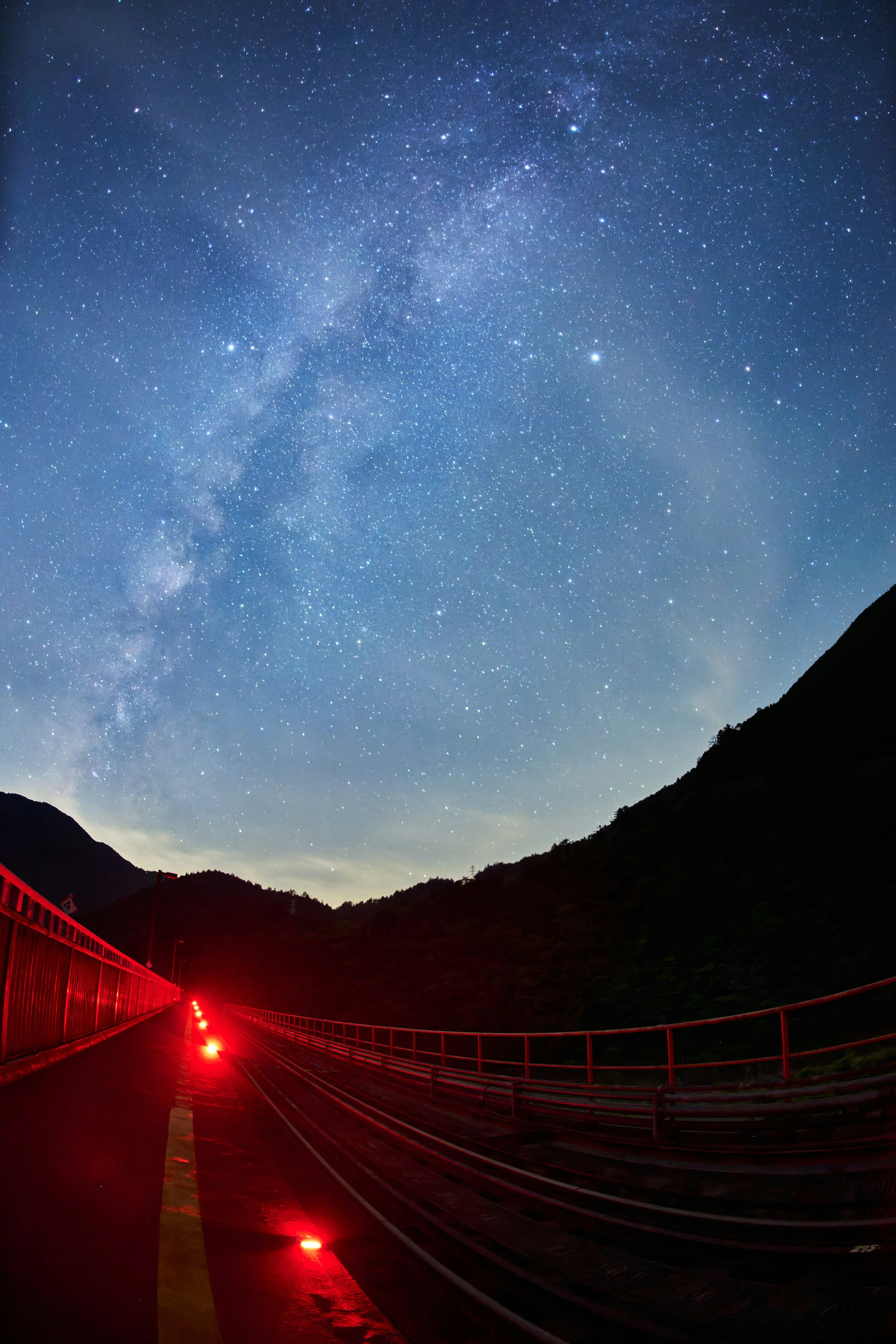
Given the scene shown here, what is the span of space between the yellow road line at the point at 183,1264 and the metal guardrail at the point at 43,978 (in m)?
2.28

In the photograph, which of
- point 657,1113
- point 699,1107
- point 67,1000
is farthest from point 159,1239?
point 699,1107

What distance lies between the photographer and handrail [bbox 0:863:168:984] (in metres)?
7.42

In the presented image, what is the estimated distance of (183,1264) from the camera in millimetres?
4258

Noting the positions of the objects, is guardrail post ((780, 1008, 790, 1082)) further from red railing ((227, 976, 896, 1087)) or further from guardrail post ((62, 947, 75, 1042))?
→ guardrail post ((62, 947, 75, 1042))

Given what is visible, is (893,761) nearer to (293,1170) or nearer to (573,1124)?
(573,1124)

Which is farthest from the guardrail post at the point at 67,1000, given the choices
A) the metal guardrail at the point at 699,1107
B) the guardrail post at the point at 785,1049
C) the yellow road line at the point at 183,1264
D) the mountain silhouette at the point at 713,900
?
the mountain silhouette at the point at 713,900

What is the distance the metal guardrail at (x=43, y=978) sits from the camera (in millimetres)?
7426

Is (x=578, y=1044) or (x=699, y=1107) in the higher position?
(x=699, y=1107)

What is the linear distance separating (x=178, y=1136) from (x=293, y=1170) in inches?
54.8

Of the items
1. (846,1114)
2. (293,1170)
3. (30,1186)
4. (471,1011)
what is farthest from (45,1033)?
(471,1011)

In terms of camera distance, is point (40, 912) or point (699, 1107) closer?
point (40, 912)

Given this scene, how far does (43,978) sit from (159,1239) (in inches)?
220

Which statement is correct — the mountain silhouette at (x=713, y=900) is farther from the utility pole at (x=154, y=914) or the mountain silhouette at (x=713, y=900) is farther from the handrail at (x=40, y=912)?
the handrail at (x=40, y=912)

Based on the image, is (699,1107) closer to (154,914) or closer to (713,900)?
(713,900)
